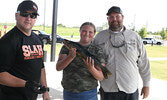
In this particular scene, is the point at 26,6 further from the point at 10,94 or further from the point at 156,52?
the point at 156,52

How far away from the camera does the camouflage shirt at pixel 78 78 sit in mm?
2057

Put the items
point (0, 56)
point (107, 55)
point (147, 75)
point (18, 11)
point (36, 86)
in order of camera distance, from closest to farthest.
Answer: point (0, 56) → point (36, 86) → point (18, 11) → point (107, 55) → point (147, 75)

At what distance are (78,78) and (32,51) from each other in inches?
24.7

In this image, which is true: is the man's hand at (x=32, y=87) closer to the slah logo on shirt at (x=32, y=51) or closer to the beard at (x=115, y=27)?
the slah logo on shirt at (x=32, y=51)

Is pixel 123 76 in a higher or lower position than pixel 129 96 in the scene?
higher

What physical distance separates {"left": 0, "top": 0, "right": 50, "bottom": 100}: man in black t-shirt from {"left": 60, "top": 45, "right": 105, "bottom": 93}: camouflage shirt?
0.38 meters

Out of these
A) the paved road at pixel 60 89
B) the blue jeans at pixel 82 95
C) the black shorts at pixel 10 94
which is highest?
the black shorts at pixel 10 94

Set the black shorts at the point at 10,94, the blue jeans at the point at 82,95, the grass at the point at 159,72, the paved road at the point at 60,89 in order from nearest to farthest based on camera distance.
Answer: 1. the black shorts at the point at 10,94
2. the blue jeans at the point at 82,95
3. the paved road at the point at 60,89
4. the grass at the point at 159,72

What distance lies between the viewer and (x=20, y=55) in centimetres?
167

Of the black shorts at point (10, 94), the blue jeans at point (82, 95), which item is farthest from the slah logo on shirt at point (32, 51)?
the blue jeans at point (82, 95)

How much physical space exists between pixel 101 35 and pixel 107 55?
1.02 ft

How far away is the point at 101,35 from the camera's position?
2.39 m

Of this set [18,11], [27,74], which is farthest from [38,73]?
[18,11]

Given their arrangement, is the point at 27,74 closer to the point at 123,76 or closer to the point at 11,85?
the point at 11,85
